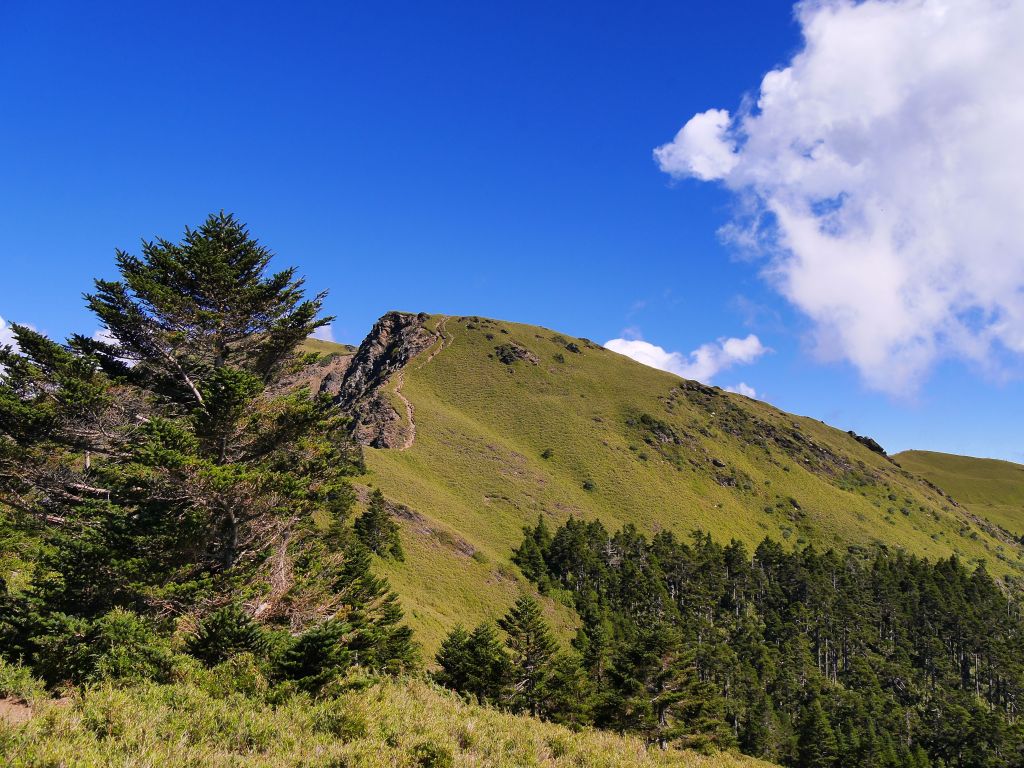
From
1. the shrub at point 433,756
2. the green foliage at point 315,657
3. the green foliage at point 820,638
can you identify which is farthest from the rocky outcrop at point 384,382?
the shrub at point 433,756

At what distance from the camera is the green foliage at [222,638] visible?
12.9 meters

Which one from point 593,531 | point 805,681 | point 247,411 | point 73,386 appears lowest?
point 805,681

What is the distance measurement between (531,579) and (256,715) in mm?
65798

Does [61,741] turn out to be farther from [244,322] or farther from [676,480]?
[676,480]

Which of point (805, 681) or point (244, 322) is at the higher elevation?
point (244, 322)

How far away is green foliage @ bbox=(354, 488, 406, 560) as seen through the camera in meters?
53.2

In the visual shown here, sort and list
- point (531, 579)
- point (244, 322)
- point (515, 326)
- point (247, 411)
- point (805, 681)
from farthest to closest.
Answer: point (515, 326), point (805, 681), point (531, 579), point (244, 322), point (247, 411)

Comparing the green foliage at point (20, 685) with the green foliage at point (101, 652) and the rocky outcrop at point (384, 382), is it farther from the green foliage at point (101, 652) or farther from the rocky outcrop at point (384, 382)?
the rocky outcrop at point (384, 382)

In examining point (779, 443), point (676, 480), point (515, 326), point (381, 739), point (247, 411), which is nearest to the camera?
point (381, 739)

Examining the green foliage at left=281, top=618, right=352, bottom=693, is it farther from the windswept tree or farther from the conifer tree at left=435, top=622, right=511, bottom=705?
the conifer tree at left=435, top=622, right=511, bottom=705

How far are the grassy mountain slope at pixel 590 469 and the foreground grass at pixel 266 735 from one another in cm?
4107

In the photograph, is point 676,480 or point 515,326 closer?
point 676,480

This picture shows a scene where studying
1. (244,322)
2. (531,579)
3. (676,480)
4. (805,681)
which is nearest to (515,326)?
(676,480)

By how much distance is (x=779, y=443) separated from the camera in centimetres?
14275
